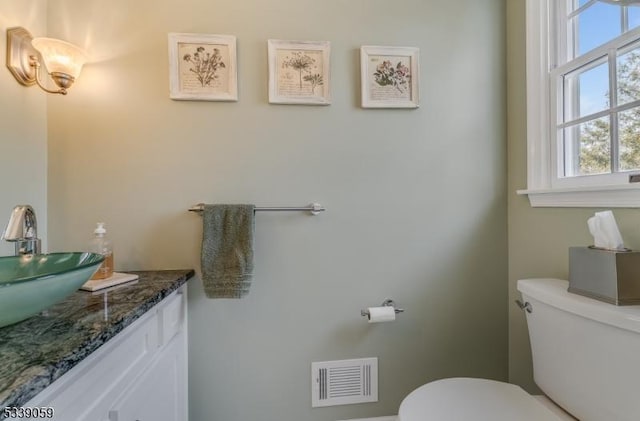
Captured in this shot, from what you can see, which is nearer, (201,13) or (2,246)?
(2,246)

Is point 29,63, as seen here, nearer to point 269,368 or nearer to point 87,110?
point 87,110

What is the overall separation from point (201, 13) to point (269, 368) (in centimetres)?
163

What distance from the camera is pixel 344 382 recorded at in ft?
4.29

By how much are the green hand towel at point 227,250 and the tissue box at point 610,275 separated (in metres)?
1.16

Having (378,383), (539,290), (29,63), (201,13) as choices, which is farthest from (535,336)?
(29,63)

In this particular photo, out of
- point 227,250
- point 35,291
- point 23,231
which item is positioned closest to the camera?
point 35,291

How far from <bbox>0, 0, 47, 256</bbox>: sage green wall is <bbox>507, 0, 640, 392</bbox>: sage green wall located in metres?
Answer: 2.09

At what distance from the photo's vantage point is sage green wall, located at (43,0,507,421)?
1.21 meters

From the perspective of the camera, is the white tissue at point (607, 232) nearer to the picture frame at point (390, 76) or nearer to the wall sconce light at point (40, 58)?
the picture frame at point (390, 76)

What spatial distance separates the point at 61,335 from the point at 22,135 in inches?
36.7

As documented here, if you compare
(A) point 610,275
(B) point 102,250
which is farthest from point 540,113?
(B) point 102,250

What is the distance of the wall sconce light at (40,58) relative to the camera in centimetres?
102

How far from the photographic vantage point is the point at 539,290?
3.18 ft

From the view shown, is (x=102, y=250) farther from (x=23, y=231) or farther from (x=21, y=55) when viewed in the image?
(x=21, y=55)
